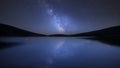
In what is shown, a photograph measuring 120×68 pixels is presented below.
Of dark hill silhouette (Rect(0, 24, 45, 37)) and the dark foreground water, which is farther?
dark hill silhouette (Rect(0, 24, 45, 37))

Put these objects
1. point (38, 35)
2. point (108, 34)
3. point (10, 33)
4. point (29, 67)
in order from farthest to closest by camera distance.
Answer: point (108, 34), point (10, 33), point (38, 35), point (29, 67)

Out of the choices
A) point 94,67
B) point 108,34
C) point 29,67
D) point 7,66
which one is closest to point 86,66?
point 94,67

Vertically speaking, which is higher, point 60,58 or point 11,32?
point 11,32

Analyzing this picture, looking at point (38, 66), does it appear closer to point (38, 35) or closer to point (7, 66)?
point (7, 66)

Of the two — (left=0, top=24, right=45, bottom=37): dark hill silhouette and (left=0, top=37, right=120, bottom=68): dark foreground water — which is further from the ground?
(left=0, top=24, right=45, bottom=37): dark hill silhouette

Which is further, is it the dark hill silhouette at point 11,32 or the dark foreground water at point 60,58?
the dark hill silhouette at point 11,32

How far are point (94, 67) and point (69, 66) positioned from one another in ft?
0.49

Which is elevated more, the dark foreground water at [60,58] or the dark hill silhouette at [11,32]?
the dark hill silhouette at [11,32]

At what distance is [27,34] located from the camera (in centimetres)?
706

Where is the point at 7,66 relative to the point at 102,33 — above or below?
below

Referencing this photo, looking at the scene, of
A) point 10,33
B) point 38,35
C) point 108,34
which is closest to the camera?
point 38,35

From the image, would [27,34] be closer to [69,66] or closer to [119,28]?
[119,28]

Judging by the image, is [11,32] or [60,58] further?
[11,32]

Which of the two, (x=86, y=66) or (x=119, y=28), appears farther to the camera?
(x=119, y=28)
